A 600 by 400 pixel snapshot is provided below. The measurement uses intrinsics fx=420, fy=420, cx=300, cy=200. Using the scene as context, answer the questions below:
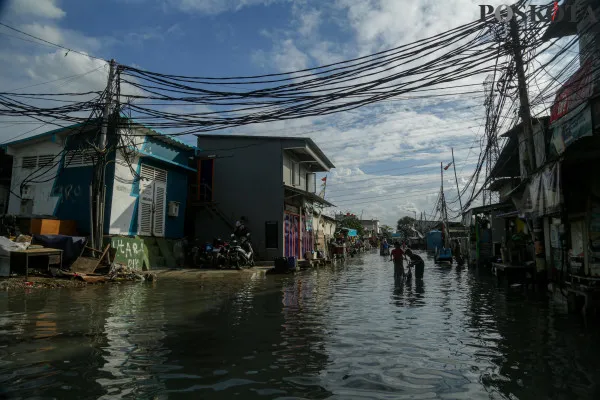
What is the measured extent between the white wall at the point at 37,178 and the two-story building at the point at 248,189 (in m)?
7.67

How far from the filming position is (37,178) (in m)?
18.1

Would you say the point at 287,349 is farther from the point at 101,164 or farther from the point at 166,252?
the point at 166,252

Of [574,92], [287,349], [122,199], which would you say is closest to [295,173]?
[122,199]

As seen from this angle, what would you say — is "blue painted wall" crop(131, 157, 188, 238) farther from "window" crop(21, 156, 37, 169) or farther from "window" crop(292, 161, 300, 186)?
"window" crop(292, 161, 300, 186)

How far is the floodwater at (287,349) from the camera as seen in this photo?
179 inches

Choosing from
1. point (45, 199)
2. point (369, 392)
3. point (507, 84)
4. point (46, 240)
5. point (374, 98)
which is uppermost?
point (507, 84)

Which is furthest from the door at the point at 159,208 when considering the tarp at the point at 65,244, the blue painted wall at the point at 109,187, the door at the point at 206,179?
the tarp at the point at 65,244

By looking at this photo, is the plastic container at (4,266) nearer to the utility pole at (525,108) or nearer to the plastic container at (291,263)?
the plastic container at (291,263)

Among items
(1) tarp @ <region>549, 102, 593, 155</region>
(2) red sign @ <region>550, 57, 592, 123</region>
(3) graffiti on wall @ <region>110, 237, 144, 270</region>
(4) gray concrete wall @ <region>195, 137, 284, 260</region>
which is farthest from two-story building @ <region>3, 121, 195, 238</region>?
(1) tarp @ <region>549, 102, 593, 155</region>

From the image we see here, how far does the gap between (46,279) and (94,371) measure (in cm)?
913

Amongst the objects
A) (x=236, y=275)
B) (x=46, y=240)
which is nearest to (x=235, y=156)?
(x=236, y=275)

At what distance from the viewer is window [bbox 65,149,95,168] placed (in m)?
17.3

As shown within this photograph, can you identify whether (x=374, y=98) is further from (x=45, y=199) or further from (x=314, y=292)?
(x=45, y=199)

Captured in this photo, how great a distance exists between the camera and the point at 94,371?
5000 mm
